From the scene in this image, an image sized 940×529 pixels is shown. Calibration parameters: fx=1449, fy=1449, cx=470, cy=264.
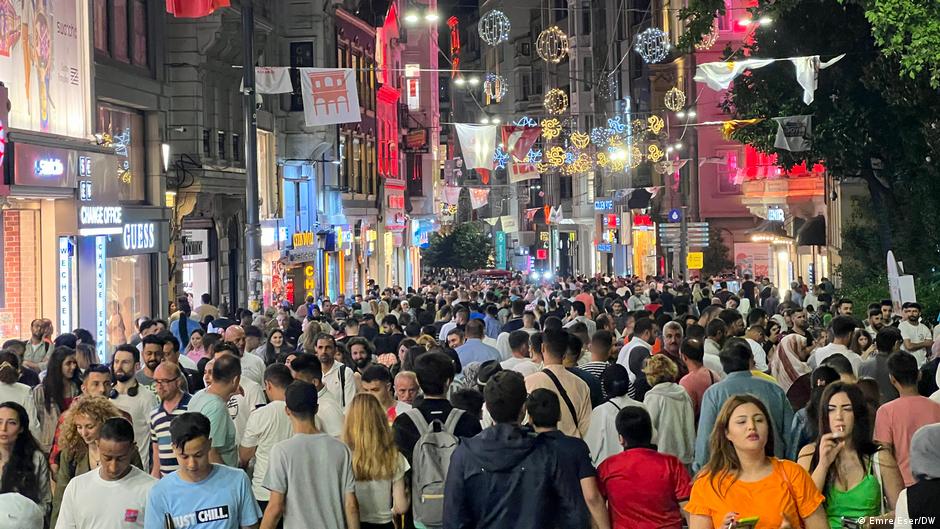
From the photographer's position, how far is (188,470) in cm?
692

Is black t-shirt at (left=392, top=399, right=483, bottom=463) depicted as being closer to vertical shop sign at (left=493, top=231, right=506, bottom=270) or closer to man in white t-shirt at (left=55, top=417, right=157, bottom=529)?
man in white t-shirt at (left=55, top=417, right=157, bottom=529)

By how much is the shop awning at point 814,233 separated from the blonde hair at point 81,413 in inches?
1390

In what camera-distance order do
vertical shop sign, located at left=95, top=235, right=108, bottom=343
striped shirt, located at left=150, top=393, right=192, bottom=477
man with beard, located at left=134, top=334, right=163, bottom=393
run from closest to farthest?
striped shirt, located at left=150, top=393, right=192, bottom=477
man with beard, located at left=134, top=334, right=163, bottom=393
vertical shop sign, located at left=95, top=235, right=108, bottom=343

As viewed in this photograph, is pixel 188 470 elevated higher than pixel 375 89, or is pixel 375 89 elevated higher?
pixel 375 89

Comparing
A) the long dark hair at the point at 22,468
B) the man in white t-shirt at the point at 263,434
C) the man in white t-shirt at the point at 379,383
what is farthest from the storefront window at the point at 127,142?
the long dark hair at the point at 22,468

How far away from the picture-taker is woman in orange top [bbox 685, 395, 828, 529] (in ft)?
20.3

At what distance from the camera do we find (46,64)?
890 inches

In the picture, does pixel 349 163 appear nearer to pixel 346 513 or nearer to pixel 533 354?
pixel 533 354

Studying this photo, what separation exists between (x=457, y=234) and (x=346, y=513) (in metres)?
94.1

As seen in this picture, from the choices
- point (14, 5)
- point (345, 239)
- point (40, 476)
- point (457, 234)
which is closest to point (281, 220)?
point (345, 239)

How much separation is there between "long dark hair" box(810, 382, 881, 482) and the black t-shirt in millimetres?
2208

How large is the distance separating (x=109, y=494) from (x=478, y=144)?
27.0 metres

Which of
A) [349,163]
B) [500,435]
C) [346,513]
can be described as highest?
[349,163]

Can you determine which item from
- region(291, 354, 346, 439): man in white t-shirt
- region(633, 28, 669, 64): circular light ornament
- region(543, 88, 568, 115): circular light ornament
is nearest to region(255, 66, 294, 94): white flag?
region(633, 28, 669, 64): circular light ornament
